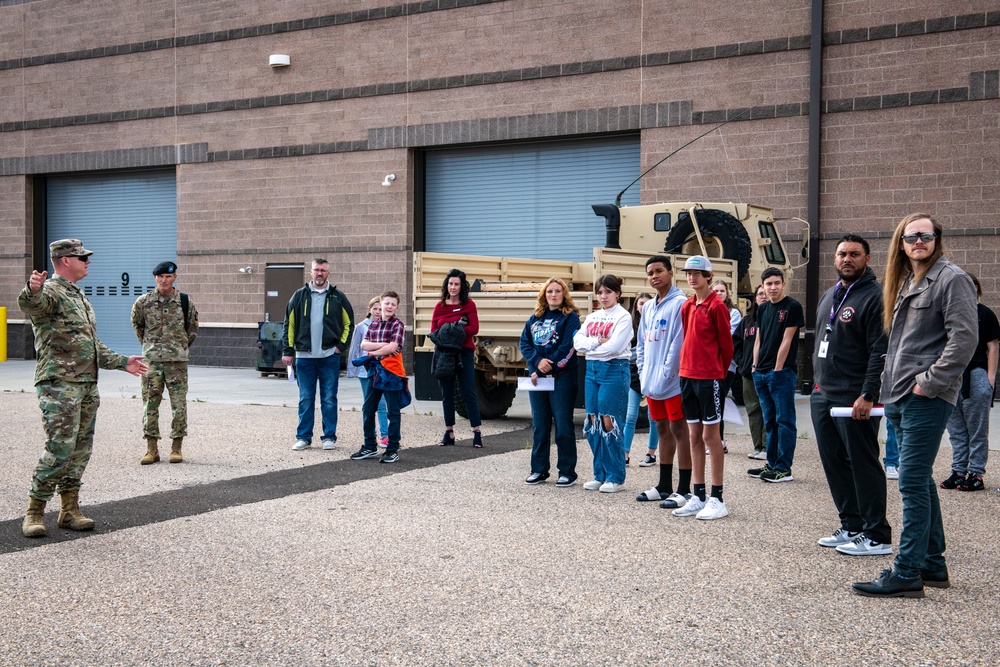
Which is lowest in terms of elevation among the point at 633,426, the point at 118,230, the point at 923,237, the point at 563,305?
the point at 633,426

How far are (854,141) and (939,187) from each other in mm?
1549

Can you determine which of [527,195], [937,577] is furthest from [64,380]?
[527,195]

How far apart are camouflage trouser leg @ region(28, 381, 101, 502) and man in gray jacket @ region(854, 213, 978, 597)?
458 cm

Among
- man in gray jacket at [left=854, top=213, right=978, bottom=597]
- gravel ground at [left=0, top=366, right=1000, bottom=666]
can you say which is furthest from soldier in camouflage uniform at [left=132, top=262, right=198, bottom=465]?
man in gray jacket at [left=854, top=213, right=978, bottom=597]

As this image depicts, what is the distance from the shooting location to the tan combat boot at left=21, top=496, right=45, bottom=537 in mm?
6391

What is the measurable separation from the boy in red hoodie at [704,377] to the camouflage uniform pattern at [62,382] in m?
3.81

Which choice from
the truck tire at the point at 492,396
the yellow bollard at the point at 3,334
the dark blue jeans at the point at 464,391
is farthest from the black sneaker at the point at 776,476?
the yellow bollard at the point at 3,334

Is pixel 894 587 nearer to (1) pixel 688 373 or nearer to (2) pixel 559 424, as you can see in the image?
(1) pixel 688 373

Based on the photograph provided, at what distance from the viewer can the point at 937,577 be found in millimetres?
5387

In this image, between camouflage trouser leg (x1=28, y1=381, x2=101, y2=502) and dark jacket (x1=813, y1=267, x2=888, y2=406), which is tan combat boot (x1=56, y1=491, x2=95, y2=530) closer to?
camouflage trouser leg (x1=28, y1=381, x2=101, y2=502)

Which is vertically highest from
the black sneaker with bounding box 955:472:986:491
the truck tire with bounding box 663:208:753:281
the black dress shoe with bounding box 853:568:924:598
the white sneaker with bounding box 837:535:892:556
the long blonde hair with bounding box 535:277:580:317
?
the truck tire with bounding box 663:208:753:281

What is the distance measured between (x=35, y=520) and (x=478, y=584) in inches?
114

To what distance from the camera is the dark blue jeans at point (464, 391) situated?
10953 millimetres

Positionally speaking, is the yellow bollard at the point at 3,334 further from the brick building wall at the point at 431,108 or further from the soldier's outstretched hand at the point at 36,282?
the soldier's outstretched hand at the point at 36,282
